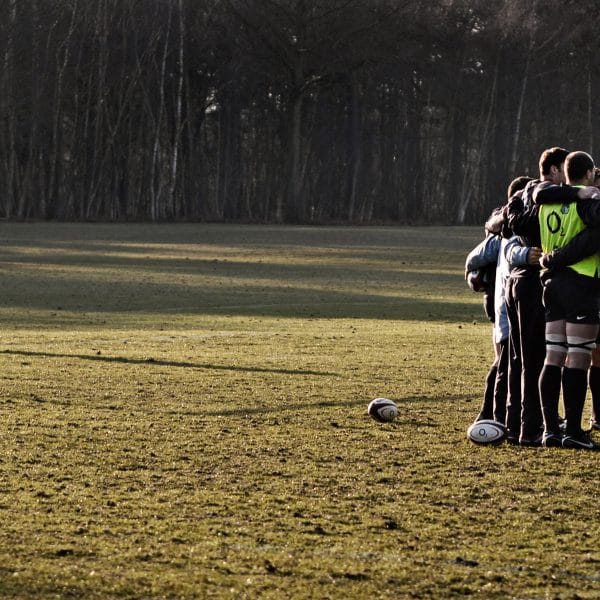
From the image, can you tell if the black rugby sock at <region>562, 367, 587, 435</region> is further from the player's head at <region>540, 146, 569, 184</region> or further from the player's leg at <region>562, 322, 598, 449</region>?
the player's head at <region>540, 146, 569, 184</region>

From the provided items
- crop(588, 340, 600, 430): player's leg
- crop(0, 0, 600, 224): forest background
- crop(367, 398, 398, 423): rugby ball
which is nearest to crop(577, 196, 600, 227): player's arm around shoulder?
crop(588, 340, 600, 430): player's leg

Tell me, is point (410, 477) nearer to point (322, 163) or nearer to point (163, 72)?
point (163, 72)

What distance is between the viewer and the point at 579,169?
9344 mm

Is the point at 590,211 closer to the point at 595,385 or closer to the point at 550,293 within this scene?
the point at 550,293

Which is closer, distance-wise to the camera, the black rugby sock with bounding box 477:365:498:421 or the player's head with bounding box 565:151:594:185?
the player's head with bounding box 565:151:594:185

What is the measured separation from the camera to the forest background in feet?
240

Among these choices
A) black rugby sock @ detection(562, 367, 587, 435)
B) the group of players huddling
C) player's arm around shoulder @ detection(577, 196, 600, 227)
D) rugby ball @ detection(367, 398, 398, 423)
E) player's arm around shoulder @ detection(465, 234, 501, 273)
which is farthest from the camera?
rugby ball @ detection(367, 398, 398, 423)

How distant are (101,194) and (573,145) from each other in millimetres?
27918

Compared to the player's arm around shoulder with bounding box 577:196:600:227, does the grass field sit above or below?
below

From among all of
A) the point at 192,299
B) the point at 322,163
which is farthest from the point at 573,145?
the point at 192,299

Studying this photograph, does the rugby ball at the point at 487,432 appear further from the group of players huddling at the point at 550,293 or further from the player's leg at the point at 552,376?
the player's leg at the point at 552,376

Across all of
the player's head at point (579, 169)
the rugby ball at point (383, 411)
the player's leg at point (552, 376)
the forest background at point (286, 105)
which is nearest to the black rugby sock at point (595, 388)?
the player's leg at point (552, 376)

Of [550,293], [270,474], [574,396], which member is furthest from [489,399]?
[270,474]

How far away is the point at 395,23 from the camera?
2886 inches
